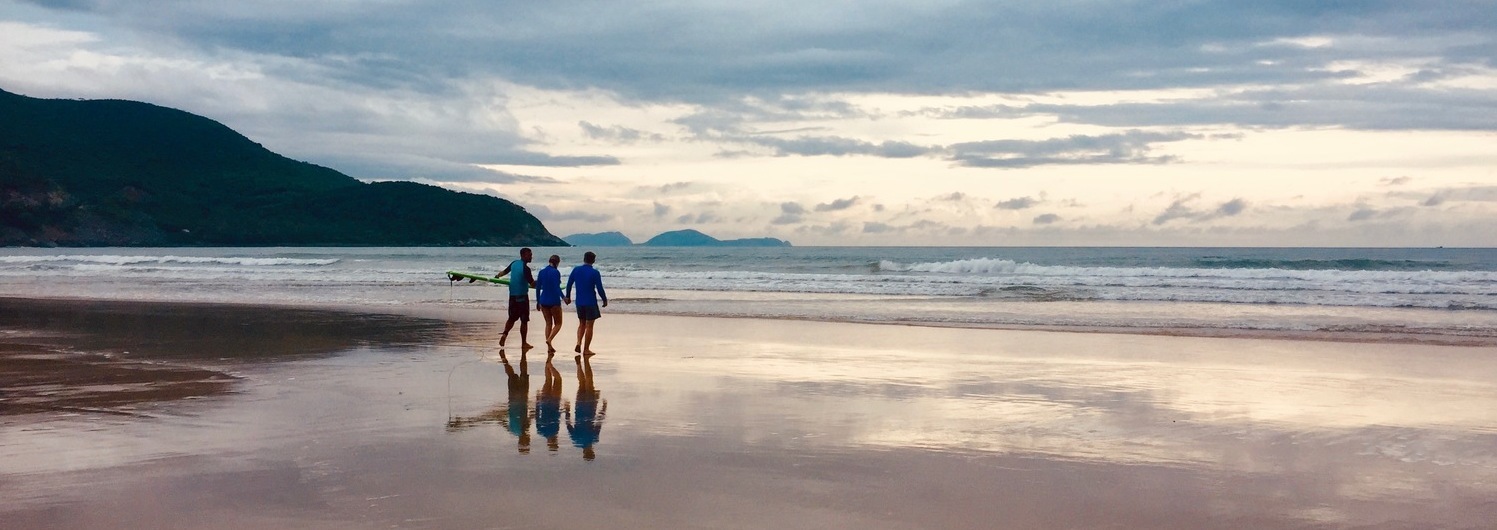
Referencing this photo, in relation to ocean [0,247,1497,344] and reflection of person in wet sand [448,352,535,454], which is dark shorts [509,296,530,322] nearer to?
reflection of person in wet sand [448,352,535,454]

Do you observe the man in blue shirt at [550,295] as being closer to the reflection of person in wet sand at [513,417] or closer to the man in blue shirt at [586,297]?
the man in blue shirt at [586,297]

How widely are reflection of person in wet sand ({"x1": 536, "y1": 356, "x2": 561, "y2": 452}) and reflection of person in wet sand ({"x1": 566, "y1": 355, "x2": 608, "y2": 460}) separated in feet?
0.37

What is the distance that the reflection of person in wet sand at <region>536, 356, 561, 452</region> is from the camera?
7.61 meters

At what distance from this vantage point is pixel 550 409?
892 centimetres

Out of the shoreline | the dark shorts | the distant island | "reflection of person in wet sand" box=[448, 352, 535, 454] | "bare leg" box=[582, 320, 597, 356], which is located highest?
the distant island

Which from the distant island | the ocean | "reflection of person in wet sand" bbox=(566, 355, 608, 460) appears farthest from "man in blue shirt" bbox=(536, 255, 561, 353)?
the distant island

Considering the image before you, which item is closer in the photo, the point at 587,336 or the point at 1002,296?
the point at 587,336

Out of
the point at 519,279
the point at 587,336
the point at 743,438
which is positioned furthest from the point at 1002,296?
the point at 743,438

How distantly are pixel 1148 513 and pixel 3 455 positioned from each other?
7074 millimetres

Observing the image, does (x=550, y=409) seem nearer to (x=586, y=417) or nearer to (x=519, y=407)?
(x=519, y=407)

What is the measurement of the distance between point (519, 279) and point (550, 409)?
19.2ft

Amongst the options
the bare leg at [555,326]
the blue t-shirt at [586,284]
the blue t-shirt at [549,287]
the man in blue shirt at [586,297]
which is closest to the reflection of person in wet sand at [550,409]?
the man in blue shirt at [586,297]

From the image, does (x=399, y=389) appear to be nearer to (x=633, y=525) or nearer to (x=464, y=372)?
(x=464, y=372)

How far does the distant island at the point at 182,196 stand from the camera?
392 ft
